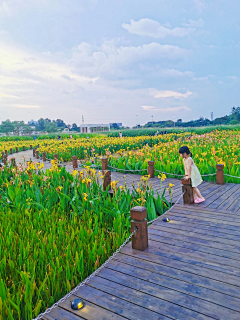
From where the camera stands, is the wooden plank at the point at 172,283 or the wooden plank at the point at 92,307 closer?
the wooden plank at the point at 92,307

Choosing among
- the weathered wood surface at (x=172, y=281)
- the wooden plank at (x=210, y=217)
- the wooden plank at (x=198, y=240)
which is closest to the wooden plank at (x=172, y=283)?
the weathered wood surface at (x=172, y=281)

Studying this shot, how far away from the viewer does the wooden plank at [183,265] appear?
239 centimetres

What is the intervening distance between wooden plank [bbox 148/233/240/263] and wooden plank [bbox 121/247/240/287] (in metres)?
0.34

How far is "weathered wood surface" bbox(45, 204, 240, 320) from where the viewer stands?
78.4 inches

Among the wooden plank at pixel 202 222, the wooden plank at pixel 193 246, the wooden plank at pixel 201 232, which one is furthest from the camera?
the wooden plank at pixel 202 222

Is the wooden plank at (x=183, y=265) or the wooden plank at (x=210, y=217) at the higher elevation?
the wooden plank at (x=210, y=217)

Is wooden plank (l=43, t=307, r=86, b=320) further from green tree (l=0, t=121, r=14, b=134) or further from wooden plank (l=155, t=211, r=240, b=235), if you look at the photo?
green tree (l=0, t=121, r=14, b=134)

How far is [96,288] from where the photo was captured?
233 centimetres

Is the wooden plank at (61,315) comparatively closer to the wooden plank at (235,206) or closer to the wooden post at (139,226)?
the wooden post at (139,226)

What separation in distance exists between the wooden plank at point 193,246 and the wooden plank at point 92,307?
1318mm

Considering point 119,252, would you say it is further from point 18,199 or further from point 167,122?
point 167,122

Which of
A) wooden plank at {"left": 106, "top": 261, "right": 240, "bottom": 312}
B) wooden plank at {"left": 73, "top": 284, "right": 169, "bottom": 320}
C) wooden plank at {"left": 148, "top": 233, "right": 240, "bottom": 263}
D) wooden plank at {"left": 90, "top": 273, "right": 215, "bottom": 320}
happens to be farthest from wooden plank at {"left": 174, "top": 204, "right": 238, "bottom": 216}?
wooden plank at {"left": 73, "top": 284, "right": 169, "bottom": 320}

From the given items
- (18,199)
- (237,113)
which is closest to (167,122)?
(237,113)

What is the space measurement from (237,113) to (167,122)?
29.1 meters
